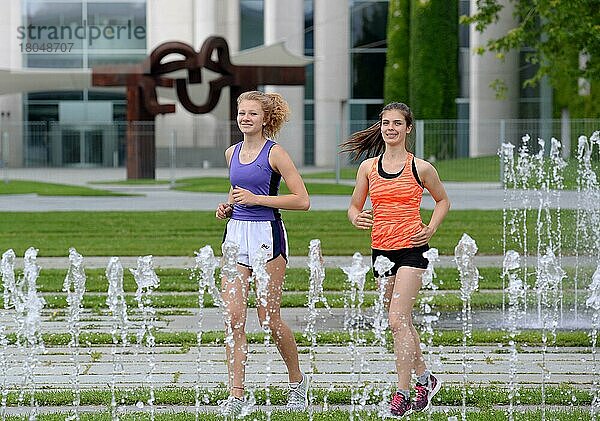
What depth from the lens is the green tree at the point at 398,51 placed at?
145 ft

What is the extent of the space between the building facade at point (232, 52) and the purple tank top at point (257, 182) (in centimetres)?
4096

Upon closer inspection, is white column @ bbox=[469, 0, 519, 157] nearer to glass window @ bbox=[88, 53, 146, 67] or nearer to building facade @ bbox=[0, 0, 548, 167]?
building facade @ bbox=[0, 0, 548, 167]

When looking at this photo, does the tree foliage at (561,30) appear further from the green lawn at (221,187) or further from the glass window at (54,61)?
the glass window at (54,61)

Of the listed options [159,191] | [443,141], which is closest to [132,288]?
A: [159,191]

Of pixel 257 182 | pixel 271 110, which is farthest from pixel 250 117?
pixel 257 182

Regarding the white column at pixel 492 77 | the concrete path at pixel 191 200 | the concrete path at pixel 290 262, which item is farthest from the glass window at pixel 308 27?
the concrete path at pixel 290 262

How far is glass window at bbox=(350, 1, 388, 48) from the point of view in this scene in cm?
4944

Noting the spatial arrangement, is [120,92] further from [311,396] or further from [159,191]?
[311,396]

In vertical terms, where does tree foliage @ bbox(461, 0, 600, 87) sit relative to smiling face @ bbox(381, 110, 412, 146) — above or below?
above

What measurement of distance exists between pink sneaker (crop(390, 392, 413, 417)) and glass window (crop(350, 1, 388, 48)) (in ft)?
144

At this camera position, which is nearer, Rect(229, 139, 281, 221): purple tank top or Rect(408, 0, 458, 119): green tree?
Rect(229, 139, 281, 221): purple tank top

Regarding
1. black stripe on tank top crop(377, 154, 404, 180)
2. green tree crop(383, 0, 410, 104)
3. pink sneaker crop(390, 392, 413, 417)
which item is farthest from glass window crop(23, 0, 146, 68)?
pink sneaker crop(390, 392, 413, 417)

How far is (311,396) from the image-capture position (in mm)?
6547

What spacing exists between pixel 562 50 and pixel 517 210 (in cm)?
331
